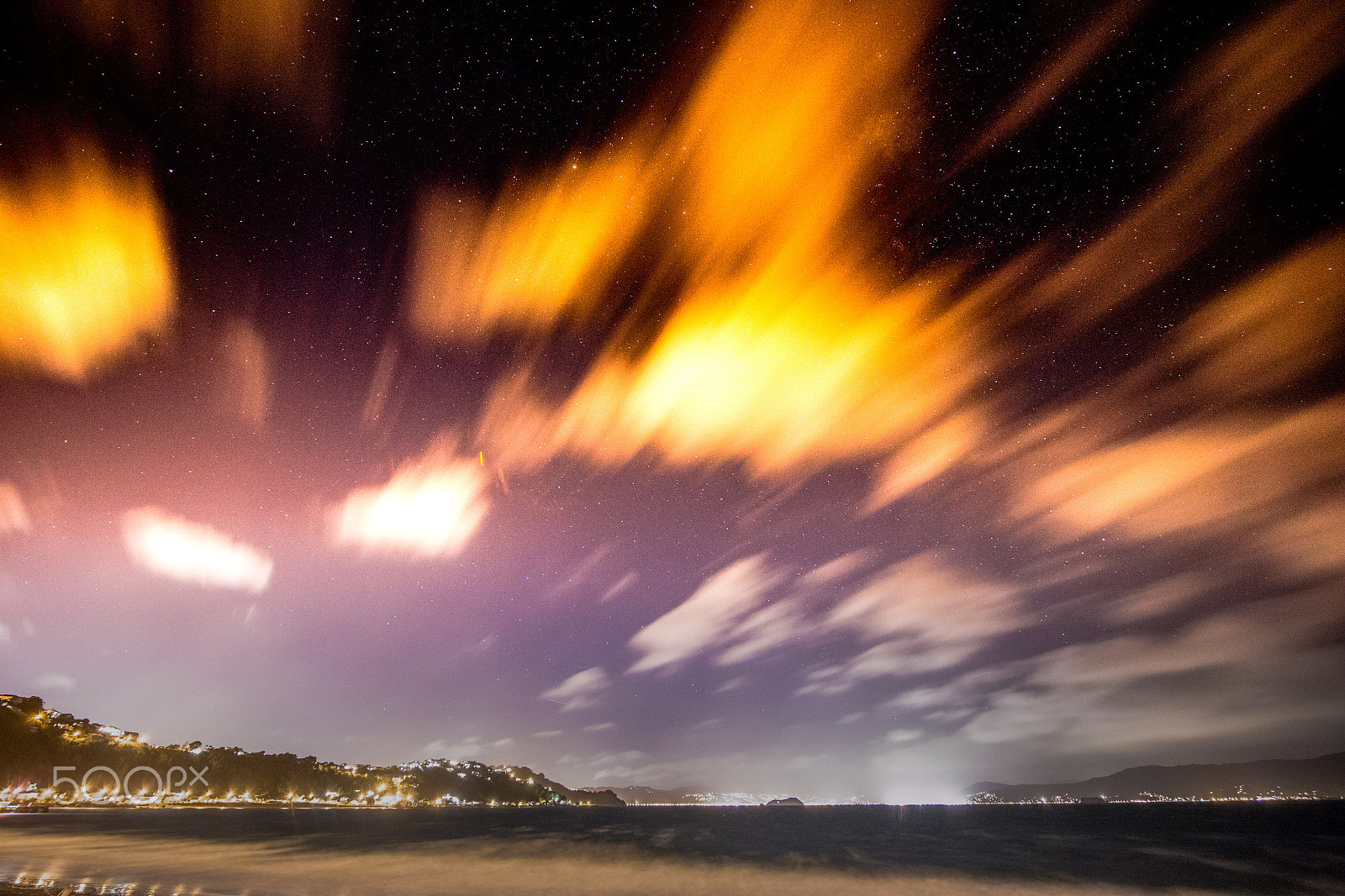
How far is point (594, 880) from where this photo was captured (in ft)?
103

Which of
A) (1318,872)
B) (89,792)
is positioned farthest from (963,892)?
(89,792)

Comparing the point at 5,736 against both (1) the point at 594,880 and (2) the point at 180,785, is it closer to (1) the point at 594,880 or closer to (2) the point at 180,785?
(2) the point at 180,785

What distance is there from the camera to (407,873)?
102 ft

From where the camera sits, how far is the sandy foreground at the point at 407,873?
24.0 m

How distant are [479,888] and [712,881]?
1263 cm

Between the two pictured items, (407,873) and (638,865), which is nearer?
(407,873)

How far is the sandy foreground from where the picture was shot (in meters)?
24.0

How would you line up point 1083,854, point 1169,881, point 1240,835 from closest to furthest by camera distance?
point 1169,881
point 1083,854
point 1240,835

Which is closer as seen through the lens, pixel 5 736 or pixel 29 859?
pixel 29 859

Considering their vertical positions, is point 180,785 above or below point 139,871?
above

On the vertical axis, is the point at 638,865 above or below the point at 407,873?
below

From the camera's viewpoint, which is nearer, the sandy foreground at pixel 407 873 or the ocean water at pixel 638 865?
the sandy foreground at pixel 407 873

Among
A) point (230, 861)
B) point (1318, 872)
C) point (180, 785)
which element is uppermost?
point (180, 785)

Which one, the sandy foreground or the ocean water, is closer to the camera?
the sandy foreground
